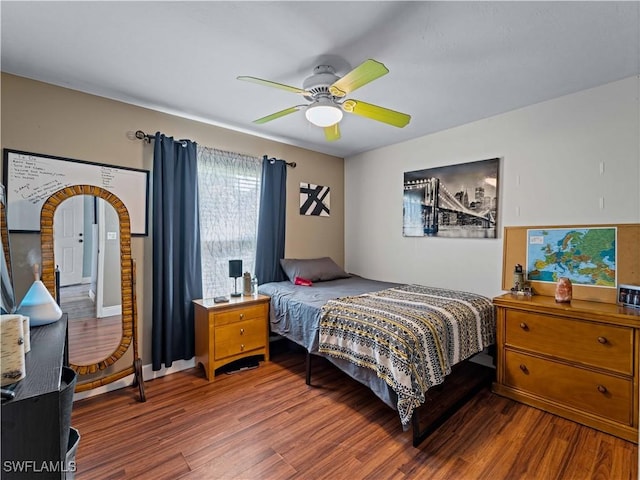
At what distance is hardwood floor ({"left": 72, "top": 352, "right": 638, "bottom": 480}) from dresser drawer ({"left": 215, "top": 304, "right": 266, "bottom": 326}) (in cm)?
57

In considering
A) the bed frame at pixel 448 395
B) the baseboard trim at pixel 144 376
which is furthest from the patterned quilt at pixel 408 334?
the baseboard trim at pixel 144 376

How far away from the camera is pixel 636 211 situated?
219 centimetres

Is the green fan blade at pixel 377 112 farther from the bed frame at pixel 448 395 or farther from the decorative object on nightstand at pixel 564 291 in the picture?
the bed frame at pixel 448 395

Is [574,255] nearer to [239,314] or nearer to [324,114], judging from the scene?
[324,114]

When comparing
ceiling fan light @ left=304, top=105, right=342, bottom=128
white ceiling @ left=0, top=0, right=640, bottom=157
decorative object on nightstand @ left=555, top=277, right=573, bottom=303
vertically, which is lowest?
decorative object on nightstand @ left=555, top=277, right=573, bottom=303

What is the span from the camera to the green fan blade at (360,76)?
157 centimetres

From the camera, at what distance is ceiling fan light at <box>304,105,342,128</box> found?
1973 millimetres

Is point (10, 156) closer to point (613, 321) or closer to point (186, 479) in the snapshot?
point (186, 479)

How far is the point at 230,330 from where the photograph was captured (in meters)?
2.79

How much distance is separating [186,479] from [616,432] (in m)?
2.61

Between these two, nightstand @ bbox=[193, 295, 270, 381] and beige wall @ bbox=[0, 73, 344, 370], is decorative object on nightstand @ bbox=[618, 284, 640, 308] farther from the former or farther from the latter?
beige wall @ bbox=[0, 73, 344, 370]

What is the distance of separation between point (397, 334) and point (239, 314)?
159cm

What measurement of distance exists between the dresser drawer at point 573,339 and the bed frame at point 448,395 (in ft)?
1.60

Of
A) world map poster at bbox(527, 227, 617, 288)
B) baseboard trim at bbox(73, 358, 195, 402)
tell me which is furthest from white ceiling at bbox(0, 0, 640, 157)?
baseboard trim at bbox(73, 358, 195, 402)
